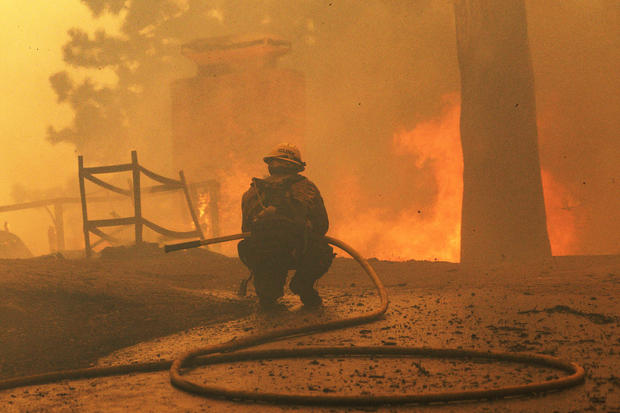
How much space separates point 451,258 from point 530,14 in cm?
545

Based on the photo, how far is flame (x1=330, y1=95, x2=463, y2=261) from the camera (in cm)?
1628

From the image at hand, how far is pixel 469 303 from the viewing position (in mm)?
6066

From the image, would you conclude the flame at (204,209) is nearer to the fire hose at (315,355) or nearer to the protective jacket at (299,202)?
the protective jacket at (299,202)

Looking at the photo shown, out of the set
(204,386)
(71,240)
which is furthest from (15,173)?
(204,386)

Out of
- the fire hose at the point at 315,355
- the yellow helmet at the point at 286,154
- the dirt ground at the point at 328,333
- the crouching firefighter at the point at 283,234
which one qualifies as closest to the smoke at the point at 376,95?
the dirt ground at the point at 328,333

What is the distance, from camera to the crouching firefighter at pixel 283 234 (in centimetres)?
593

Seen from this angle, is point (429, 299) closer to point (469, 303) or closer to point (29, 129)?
point (469, 303)

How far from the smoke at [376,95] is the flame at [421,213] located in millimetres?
52

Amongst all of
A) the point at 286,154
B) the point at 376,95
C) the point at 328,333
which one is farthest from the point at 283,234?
the point at 376,95

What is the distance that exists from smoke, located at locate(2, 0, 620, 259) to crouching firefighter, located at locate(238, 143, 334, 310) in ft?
30.4

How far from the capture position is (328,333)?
5270 mm

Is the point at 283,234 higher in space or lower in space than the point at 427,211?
lower

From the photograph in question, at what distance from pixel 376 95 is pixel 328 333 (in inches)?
569

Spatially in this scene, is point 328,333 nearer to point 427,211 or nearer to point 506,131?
point 506,131
